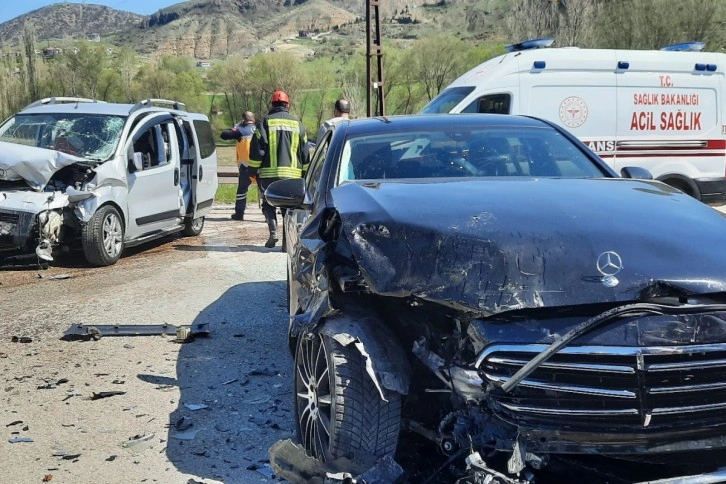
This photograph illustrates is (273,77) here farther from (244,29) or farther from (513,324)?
(244,29)

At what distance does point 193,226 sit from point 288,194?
7.28 metres

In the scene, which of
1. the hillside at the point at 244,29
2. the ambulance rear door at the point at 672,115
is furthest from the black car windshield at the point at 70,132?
the hillside at the point at 244,29

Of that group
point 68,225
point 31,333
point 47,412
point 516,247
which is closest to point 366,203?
point 516,247

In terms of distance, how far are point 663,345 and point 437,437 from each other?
847mm

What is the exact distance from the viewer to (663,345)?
2539 millimetres

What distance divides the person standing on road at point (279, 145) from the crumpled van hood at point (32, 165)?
2.27m

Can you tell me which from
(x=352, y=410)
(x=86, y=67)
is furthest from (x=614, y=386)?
(x=86, y=67)

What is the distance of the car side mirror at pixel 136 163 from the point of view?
9656 millimetres

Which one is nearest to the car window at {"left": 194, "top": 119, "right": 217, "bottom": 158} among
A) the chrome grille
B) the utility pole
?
the utility pole

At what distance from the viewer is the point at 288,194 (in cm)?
463

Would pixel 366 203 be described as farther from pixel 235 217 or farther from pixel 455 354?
pixel 235 217

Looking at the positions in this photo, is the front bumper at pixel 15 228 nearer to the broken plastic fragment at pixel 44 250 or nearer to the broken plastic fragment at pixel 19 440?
the broken plastic fragment at pixel 44 250

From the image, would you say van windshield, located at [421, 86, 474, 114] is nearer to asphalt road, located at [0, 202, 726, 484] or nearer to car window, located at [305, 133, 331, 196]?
asphalt road, located at [0, 202, 726, 484]

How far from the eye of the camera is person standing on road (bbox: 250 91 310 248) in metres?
9.69
